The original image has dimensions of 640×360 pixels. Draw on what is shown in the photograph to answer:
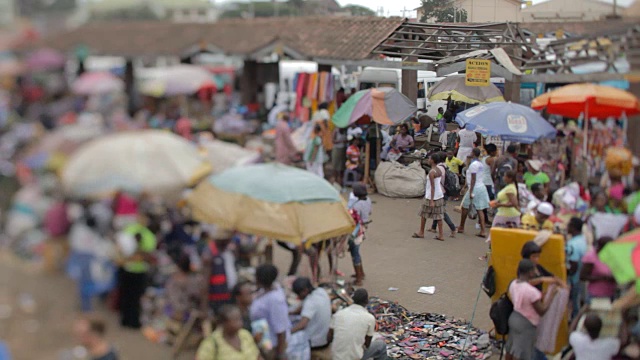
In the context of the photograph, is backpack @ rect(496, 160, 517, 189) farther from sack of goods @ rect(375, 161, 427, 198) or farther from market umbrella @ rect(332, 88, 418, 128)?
sack of goods @ rect(375, 161, 427, 198)

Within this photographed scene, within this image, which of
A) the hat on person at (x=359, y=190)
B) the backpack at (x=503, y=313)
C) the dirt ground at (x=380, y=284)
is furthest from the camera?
the hat on person at (x=359, y=190)

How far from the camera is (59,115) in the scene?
14.6 ft

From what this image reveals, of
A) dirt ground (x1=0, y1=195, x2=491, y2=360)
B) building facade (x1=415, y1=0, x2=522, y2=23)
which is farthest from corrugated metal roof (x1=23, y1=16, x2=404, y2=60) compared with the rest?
building facade (x1=415, y1=0, x2=522, y2=23)

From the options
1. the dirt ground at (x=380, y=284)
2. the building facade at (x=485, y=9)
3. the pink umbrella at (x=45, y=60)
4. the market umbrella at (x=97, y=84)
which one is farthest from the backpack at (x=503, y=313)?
the building facade at (x=485, y=9)

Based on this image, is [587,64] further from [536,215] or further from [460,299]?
[460,299]

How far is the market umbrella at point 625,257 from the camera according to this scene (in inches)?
198

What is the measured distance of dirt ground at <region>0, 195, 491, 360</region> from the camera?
4.29 metres

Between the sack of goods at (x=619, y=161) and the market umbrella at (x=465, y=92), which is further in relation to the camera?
the market umbrella at (x=465, y=92)

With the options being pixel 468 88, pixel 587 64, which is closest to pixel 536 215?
pixel 587 64

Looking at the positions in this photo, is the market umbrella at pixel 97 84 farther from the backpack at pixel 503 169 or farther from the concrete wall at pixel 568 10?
the backpack at pixel 503 169

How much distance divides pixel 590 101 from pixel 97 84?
164 inches

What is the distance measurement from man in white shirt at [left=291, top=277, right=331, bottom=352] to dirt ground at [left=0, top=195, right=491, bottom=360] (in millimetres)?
318

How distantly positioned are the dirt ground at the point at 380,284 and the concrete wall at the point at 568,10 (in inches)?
129

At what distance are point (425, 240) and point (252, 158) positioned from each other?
5.70 metres
